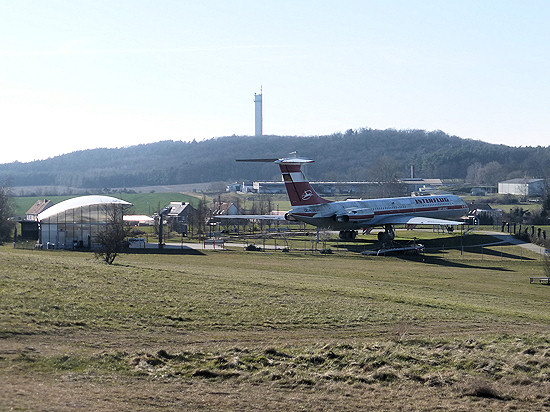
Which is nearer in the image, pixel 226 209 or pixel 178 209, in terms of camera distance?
pixel 226 209

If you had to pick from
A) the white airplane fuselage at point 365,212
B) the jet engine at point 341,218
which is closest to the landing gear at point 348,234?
the white airplane fuselage at point 365,212

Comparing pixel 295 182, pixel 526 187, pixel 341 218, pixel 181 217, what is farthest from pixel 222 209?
pixel 526 187

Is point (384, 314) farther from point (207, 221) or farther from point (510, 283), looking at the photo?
point (207, 221)

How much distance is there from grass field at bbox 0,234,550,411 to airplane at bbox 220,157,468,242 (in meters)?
28.3

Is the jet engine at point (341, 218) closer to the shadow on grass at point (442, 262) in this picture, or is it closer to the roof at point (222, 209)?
the shadow on grass at point (442, 262)

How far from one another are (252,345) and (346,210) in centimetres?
4619

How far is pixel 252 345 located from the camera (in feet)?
66.6

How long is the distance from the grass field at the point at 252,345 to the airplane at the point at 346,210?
28.3 meters

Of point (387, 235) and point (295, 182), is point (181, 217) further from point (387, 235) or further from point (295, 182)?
point (387, 235)

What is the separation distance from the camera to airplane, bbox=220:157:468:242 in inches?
2491

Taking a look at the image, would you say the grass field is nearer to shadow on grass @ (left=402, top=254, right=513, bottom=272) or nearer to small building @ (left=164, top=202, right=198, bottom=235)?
shadow on grass @ (left=402, top=254, right=513, bottom=272)

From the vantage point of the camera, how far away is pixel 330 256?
57.9 meters

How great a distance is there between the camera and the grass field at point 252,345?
607 inches

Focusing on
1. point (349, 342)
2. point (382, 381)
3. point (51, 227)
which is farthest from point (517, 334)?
point (51, 227)
